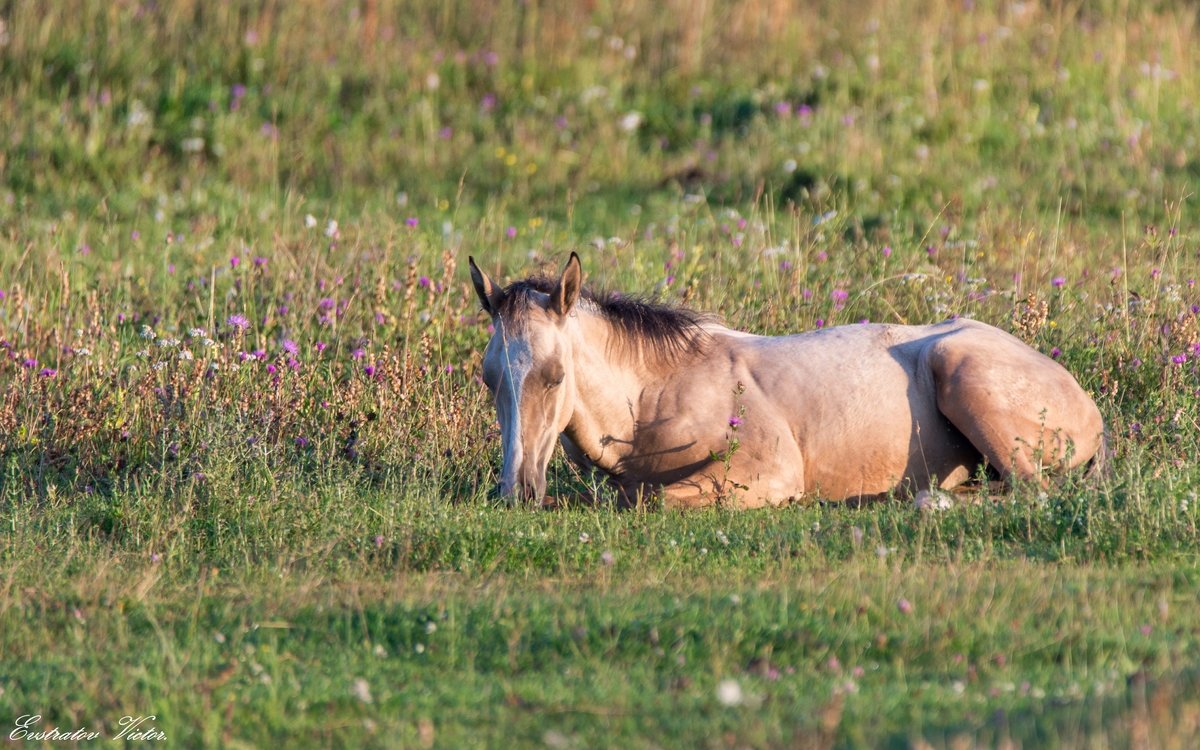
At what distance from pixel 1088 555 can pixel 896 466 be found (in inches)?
62.9

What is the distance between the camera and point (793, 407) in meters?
7.56

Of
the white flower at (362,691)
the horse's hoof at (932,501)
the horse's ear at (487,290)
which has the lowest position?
the horse's hoof at (932,501)

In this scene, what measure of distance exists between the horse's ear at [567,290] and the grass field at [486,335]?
977 mm

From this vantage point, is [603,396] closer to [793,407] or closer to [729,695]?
[793,407]

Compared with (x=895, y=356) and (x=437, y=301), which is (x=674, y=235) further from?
(x=895, y=356)

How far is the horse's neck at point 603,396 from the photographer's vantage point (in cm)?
728

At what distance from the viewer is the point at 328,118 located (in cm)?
1473

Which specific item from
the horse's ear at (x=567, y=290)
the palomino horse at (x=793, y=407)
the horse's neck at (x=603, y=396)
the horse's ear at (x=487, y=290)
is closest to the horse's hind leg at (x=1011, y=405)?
the palomino horse at (x=793, y=407)

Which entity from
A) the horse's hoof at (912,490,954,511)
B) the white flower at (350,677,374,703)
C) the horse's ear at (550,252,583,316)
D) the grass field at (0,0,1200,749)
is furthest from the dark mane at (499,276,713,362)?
the white flower at (350,677,374,703)

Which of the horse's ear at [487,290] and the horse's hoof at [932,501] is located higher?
the horse's ear at [487,290]

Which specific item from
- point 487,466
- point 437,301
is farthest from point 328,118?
point 487,466

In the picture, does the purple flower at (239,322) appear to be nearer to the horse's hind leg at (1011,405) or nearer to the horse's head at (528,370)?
the horse's head at (528,370)

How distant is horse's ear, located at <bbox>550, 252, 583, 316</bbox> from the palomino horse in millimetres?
28

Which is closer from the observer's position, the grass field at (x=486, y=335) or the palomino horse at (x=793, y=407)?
the grass field at (x=486, y=335)
